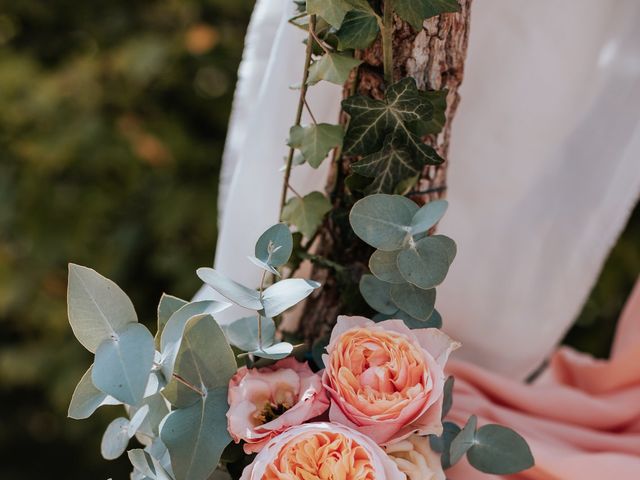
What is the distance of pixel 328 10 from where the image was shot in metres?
0.52

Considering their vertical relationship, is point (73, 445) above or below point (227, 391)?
below

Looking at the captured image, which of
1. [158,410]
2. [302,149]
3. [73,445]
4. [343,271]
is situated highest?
[302,149]

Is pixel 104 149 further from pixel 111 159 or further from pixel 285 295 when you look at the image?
pixel 285 295

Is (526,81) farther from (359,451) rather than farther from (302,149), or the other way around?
(359,451)

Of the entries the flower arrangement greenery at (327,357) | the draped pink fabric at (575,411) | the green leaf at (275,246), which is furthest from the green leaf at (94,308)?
the draped pink fabric at (575,411)

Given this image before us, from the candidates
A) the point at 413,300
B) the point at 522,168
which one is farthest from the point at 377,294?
the point at 522,168

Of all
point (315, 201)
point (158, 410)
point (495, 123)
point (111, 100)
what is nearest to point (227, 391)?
point (158, 410)

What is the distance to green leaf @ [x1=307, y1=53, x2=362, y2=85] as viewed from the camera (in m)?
0.55

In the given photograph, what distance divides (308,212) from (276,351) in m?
A: 0.14

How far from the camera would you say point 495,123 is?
78 cm

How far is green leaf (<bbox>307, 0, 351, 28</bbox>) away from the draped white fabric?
199mm

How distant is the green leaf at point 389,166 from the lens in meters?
0.58

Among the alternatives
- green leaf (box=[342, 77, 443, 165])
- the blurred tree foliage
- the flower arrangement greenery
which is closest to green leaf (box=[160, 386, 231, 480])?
the flower arrangement greenery

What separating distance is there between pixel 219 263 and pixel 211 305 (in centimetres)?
24
